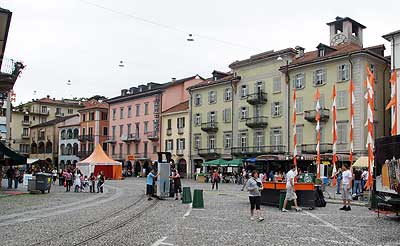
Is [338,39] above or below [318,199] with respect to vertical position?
above

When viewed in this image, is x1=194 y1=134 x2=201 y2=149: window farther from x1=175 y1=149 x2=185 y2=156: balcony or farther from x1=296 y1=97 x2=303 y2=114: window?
x1=296 y1=97 x2=303 y2=114: window

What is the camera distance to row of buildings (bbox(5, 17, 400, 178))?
4816 cm

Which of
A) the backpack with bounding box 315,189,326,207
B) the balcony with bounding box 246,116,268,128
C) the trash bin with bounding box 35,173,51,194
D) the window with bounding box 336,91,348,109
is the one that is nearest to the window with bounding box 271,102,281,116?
the balcony with bounding box 246,116,268,128

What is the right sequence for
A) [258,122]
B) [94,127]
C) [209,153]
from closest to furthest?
[258,122]
[209,153]
[94,127]

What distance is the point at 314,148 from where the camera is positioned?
164 feet

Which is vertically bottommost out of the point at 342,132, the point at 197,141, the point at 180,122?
the point at 197,141

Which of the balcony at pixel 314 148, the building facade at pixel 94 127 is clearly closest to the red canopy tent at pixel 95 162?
the balcony at pixel 314 148

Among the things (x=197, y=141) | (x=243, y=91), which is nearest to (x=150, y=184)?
(x=243, y=91)

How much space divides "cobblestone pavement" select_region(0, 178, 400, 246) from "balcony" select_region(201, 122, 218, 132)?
42885 mm

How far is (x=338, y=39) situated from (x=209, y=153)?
66.7ft

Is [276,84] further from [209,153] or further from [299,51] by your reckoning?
[209,153]

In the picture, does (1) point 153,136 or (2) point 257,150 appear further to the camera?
(1) point 153,136

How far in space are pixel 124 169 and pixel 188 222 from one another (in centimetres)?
6268

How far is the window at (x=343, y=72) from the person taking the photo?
47.8 meters
